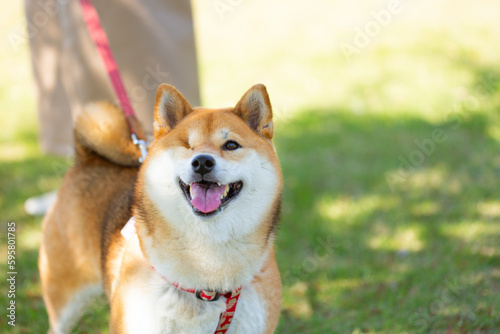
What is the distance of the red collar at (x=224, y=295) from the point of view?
7.03ft

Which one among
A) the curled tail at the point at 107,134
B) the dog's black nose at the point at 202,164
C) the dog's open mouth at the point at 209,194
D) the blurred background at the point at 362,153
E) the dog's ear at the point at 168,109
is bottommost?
the blurred background at the point at 362,153

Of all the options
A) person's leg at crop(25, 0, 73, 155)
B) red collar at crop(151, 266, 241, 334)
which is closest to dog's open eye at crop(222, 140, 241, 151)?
red collar at crop(151, 266, 241, 334)

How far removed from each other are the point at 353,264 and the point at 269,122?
6.46 feet

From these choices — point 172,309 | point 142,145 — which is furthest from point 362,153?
point 172,309

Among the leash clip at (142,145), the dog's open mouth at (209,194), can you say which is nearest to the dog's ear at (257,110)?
the dog's open mouth at (209,194)

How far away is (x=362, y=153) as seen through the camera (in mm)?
5551

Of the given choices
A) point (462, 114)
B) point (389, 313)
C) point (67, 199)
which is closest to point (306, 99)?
point (462, 114)

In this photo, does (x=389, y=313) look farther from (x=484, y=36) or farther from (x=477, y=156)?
(x=484, y=36)

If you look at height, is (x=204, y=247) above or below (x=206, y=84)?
above

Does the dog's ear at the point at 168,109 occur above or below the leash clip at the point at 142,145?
above

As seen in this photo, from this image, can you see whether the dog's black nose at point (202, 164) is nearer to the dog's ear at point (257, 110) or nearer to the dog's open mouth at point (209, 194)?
the dog's open mouth at point (209, 194)

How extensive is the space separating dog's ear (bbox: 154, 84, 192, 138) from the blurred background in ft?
A: 5.37

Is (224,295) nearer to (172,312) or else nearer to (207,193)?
(172,312)

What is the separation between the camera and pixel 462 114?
6121 millimetres
